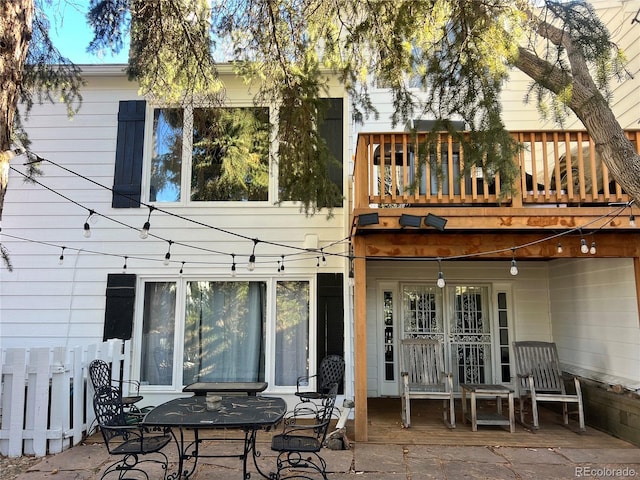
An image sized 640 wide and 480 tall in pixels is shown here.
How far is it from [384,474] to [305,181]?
2.78m

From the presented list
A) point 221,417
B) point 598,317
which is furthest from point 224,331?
point 598,317

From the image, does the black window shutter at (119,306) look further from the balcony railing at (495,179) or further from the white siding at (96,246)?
the balcony railing at (495,179)

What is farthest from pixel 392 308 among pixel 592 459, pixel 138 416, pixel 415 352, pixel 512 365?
pixel 138 416

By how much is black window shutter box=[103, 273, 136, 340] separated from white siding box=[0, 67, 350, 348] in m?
0.11

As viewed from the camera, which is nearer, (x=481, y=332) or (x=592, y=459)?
(x=592, y=459)

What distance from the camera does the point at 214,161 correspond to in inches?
252

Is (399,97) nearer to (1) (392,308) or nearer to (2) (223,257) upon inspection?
(2) (223,257)

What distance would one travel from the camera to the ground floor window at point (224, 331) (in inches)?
235

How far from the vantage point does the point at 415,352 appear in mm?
6090

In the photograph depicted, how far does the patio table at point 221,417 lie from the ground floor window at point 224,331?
1.71m

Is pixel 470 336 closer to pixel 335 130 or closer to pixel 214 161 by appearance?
pixel 335 130

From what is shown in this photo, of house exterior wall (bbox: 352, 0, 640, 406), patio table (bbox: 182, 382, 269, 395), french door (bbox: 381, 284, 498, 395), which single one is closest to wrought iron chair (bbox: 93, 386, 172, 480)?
patio table (bbox: 182, 382, 269, 395)

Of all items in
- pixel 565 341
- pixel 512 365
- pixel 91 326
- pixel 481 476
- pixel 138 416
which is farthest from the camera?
pixel 512 365

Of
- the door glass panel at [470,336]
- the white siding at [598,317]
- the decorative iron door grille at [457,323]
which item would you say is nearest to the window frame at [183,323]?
the decorative iron door grille at [457,323]
